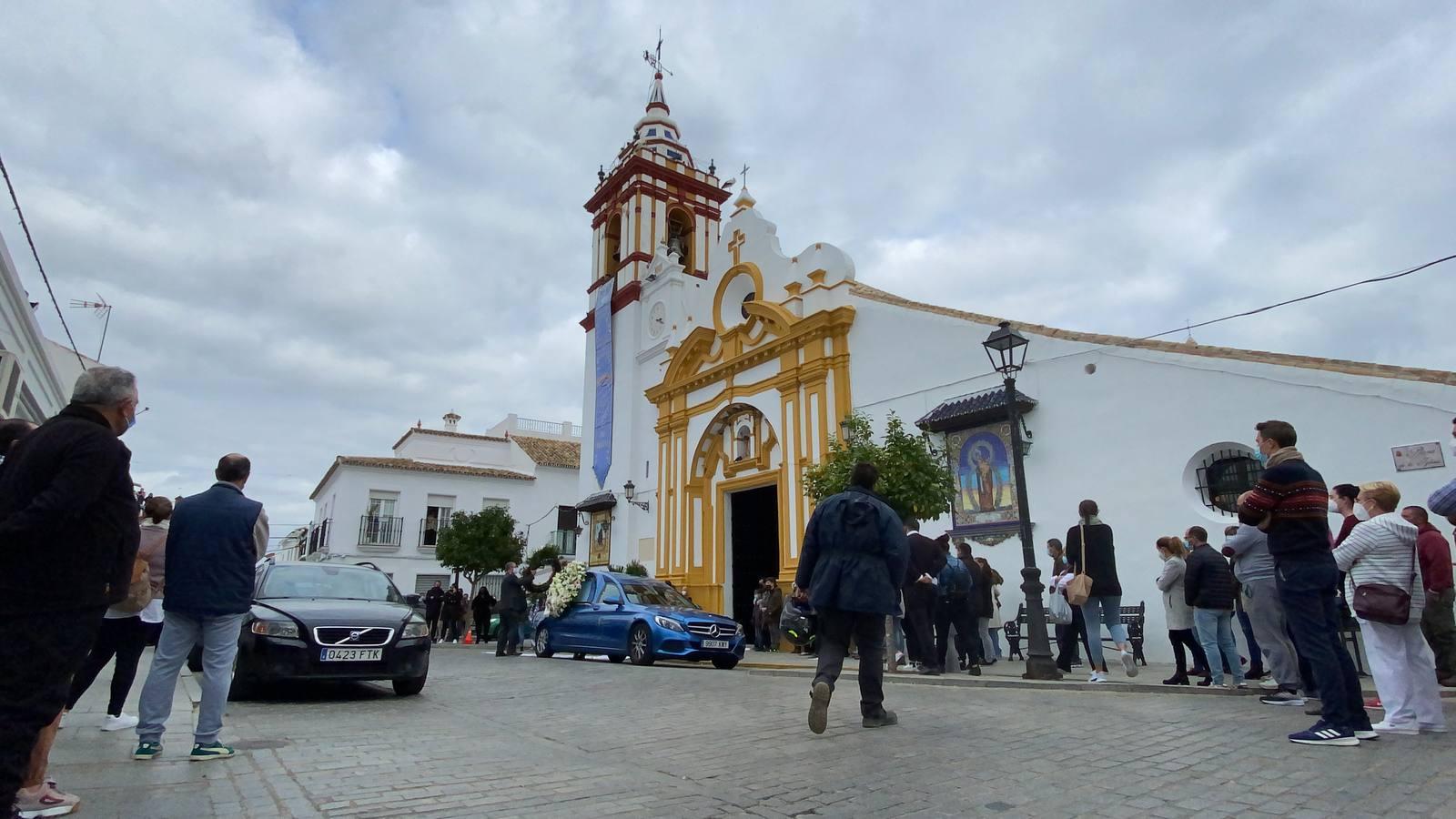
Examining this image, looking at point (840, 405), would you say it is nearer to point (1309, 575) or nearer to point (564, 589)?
point (564, 589)

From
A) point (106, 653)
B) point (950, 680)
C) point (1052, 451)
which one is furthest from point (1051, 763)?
point (1052, 451)

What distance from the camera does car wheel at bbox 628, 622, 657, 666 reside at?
39.5 feet

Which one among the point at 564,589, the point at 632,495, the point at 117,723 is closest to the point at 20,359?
the point at 564,589

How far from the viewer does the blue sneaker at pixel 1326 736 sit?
444 centimetres

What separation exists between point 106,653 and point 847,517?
17.0 feet

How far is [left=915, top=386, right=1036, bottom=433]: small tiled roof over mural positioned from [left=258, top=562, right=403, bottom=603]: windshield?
9337 millimetres

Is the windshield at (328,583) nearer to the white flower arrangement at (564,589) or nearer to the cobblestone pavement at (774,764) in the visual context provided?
the cobblestone pavement at (774,764)

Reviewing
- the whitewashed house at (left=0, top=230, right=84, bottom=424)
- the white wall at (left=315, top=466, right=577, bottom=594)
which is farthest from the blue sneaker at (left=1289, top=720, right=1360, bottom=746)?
the white wall at (left=315, top=466, right=577, bottom=594)

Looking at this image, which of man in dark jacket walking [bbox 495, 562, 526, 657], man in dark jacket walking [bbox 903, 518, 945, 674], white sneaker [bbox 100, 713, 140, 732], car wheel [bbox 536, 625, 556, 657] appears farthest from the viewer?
man in dark jacket walking [bbox 495, 562, 526, 657]

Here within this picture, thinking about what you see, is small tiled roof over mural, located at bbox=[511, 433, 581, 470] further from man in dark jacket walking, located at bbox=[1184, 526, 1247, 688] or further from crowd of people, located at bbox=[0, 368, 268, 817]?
crowd of people, located at bbox=[0, 368, 268, 817]

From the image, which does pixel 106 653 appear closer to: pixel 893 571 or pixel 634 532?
pixel 893 571

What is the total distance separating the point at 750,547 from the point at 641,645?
816 cm

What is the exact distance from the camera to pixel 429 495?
120 ft

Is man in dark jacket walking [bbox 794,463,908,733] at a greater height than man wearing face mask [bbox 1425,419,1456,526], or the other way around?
man wearing face mask [bbox 1425,419,1456,526]
